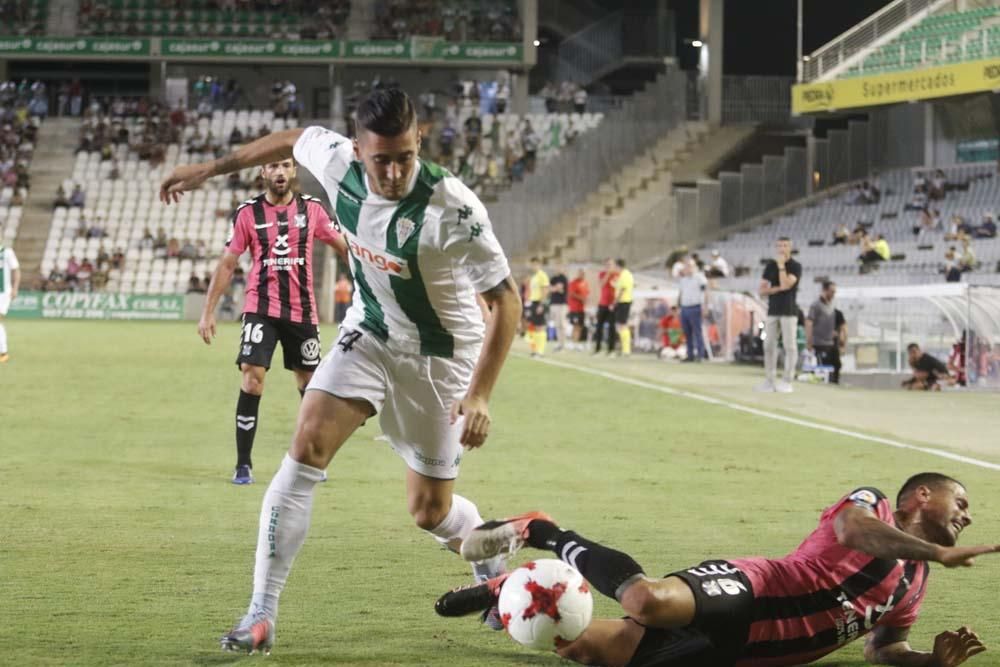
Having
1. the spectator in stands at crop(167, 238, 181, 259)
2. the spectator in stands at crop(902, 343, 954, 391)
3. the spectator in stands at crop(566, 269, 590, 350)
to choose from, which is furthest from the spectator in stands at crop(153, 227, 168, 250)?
the spectator in stands at crop(902, 343, 954, 391)

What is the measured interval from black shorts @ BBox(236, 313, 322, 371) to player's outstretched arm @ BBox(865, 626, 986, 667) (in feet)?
19.8

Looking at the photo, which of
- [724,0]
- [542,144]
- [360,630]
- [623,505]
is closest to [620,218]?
[542,144]

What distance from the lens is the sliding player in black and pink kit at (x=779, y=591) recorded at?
17.3ft

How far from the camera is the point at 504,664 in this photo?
5688 millimetres

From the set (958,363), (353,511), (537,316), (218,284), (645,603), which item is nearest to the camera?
(645,603)

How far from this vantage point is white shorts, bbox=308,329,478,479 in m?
6.14

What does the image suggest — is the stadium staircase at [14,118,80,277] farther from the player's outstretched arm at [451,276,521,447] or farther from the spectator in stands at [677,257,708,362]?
the player's outstretched arm at [451,276,521,447]

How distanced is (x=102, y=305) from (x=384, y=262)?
144 feet

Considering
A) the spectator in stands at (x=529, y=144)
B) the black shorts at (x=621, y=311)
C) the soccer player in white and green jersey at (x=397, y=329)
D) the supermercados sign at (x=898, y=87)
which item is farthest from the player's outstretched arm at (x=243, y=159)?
the spectator in stands at (x=529, y=144)

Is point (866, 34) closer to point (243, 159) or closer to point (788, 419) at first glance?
point (788, 419)

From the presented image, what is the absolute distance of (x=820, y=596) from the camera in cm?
544

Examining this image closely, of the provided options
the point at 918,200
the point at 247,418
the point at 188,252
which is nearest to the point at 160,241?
the point at 188,252

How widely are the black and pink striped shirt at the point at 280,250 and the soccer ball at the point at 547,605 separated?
6023 mm

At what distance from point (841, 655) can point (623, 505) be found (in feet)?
13.9
